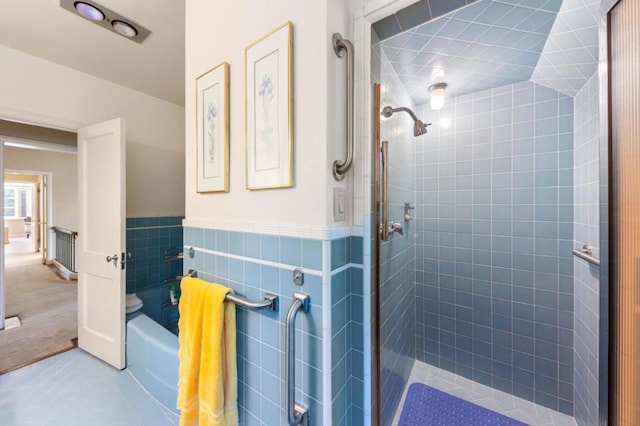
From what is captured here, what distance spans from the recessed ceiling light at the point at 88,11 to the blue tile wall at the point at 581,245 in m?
2.75

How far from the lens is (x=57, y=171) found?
516 cm

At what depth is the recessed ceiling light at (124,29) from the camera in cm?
152

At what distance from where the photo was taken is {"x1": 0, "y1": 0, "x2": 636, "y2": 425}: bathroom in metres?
0.87

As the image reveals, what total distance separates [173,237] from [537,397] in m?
3.44

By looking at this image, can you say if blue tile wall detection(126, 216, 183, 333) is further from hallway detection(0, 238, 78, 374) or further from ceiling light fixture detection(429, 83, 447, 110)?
ceiling light fixture detection(429, 83, 447, 110)

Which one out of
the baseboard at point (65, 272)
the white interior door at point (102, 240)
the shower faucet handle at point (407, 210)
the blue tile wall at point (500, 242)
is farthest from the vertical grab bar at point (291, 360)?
the baseboard at point (65, 272)

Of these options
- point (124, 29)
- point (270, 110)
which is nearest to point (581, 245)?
point (270, 110)

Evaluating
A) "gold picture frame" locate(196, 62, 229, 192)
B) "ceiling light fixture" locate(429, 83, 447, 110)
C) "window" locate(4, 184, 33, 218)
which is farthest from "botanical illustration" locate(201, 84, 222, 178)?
"window" locate(4, 184, 33, 218)

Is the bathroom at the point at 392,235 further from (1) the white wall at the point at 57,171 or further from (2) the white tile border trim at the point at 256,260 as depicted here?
(1) the white wall at the point at 57,171

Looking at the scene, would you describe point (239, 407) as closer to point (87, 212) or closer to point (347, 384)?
point (347, 384)

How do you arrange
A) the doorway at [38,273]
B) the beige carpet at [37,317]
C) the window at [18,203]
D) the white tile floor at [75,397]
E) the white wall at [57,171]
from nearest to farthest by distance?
the white tile floor at [75,397]
the beige carpet at [37,317]
the doorway at [38,273]
the white wall at [57,171]
the window at [18,203]

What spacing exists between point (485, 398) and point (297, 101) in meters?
2.27

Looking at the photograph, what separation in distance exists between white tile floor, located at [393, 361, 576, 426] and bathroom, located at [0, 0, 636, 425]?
0.06 meters

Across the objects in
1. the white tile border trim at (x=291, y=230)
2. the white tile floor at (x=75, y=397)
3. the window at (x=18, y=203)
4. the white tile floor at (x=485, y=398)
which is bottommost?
the white tile floor at (x=485, y=398)
